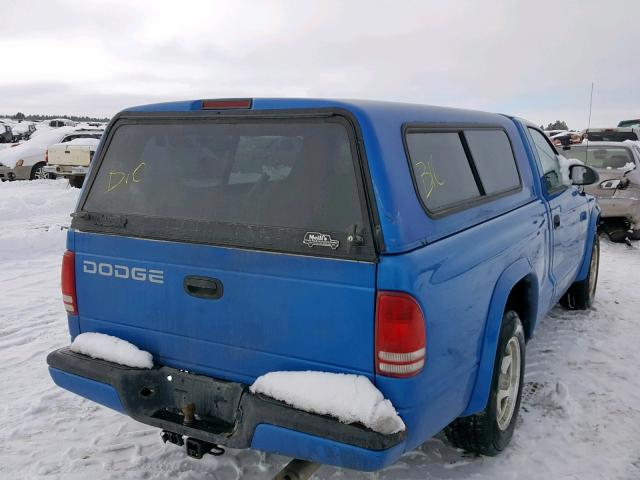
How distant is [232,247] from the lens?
→ 2566 mm

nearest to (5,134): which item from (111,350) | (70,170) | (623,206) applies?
(70,170)

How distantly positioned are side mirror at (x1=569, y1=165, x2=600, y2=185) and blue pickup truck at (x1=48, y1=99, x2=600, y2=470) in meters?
1.80

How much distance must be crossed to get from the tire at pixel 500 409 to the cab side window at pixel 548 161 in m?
1.52

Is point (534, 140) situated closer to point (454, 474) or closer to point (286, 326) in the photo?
point (454, 474)

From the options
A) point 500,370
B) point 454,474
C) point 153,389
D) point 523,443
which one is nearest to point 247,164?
point 153,389

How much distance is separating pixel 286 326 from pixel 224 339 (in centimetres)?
35

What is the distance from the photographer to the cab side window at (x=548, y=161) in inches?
174

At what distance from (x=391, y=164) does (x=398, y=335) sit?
0.70 meters

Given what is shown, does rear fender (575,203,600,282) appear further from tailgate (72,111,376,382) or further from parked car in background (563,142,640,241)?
tailgate (72,111,376,382)

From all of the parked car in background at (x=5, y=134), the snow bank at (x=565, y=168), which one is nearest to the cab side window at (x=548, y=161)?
the snow bank at (x=565, y=168)

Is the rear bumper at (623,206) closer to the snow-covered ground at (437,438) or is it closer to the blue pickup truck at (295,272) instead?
the snow-covered ground at (437,438)

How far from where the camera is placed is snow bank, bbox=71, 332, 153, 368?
111 inches

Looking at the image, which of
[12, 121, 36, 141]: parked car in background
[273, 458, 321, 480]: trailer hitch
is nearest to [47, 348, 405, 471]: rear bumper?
[273, 458, 321, 480]: trailer hitch

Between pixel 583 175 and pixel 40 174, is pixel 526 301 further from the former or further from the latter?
pixel 40 174
